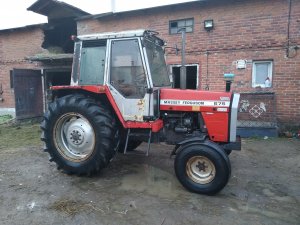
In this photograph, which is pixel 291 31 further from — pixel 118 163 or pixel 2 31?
pixel 2 31

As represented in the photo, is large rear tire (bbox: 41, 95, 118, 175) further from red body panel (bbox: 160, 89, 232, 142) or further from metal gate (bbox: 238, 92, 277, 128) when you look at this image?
metal gate (bbox: 238, 92, 277, 128)

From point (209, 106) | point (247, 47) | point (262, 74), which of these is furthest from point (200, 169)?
point (247, 47)

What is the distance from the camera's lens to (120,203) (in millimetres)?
A: 3551

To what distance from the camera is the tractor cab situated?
4.09 m

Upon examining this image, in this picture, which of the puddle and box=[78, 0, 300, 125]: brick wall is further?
box=[78, 0, 300, 125]: brick wall

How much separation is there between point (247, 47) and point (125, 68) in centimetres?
511

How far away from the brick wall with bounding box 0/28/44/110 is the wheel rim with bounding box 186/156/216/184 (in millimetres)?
9408

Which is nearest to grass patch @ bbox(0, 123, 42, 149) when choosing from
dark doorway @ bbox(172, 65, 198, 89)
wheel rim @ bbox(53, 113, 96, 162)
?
wheel rim @ bbox(53, 113, 96, 162)

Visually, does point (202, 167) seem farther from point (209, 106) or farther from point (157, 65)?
point (157, 65)

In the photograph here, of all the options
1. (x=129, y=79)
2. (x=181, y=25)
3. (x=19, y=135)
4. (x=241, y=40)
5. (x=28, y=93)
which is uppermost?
(x=181, y=25)

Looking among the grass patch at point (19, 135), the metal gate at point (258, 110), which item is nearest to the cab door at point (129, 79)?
the grass patch at point (19, 135)

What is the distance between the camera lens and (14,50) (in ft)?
37.4

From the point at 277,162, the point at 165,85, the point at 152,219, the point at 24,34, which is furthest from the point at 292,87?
the point at 24,34

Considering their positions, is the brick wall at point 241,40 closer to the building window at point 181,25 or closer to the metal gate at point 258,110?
the building window at point 181,25
